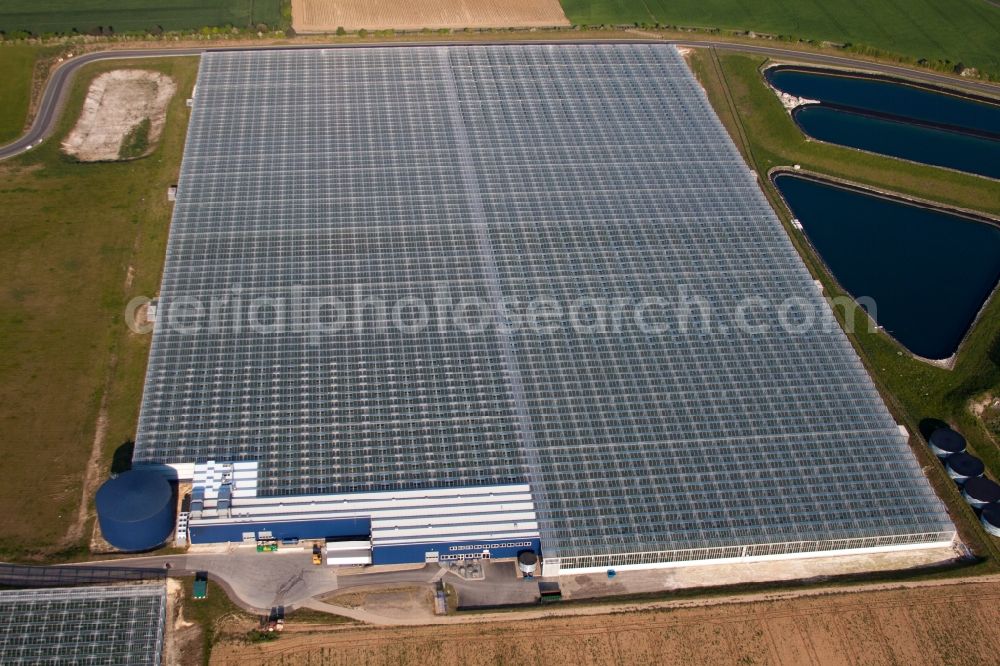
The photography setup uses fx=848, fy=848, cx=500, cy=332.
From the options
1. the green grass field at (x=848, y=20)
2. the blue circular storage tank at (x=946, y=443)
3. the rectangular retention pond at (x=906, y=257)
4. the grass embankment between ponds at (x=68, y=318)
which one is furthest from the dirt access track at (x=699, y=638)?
the green grass field at (x=848, y=20)

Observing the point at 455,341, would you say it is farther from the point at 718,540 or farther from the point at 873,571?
the point at 873,571

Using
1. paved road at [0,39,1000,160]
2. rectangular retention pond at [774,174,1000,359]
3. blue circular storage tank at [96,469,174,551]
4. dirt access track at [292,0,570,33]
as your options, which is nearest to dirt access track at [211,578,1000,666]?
blue circular storage tank at [96,469,174,551]

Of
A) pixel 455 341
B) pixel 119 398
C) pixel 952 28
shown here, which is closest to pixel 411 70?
pixel 455 341

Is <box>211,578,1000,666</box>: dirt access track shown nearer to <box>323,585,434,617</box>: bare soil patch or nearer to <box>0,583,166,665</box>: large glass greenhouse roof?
<box>323,585,434,617</box>: bare soil patch

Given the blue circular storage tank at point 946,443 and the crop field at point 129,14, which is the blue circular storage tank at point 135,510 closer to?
the blue circular storage tank at point 946,443

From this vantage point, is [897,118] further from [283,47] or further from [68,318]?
[68,318]

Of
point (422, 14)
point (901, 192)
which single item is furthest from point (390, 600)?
point (422, 14)
